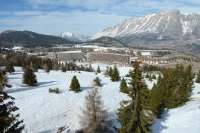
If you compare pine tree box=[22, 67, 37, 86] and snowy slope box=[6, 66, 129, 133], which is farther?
pine tree box=[22, 67, 37, 86]

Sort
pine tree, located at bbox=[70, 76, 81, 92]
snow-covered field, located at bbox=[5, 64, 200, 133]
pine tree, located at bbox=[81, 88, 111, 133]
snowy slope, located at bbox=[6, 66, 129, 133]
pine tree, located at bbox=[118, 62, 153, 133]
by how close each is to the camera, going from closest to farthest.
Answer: pine tree, located at bbox=[118, 62, 153, 133] < pine tree, located at bbox=[81, 88, 111, 133] < snow-covered field, located at bbox=[5, 64, 200, 133] < snowy slope, located at bbox=[6, 66, 129, 133] < pine tree, located at bbox=[70, 76, 81, 92]

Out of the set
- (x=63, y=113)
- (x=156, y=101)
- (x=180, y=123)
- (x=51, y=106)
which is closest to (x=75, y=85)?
(x=51, y=106)

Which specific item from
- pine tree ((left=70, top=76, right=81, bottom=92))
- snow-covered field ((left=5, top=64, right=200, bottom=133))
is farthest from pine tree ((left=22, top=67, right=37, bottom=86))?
pine tree ((left=70, top=76, right=81, bottom=92))

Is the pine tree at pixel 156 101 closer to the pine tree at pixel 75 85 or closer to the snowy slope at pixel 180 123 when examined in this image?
the snowy slope at pixel 180 123

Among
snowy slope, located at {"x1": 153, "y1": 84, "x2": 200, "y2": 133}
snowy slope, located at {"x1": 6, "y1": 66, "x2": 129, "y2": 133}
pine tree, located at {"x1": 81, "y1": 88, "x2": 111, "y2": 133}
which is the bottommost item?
snowy slope, located at {"x1": 153, "y1": 84, "x2": 200, "y2": 133}

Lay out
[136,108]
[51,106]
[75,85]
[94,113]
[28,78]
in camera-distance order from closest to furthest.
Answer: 1. [136,108]
2. [94,113]
3. [51,106]
4. [75,85]
5. [28,78]

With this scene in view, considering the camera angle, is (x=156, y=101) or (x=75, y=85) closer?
(x=156, y=101)

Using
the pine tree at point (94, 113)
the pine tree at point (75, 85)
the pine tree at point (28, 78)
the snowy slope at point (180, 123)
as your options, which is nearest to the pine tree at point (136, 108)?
the pine tree at point (94, 113)

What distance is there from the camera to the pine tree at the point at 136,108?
64.2 feet

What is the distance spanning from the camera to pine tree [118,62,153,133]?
19562 millimetres

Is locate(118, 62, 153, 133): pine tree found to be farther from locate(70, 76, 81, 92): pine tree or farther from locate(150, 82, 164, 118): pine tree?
locate(70, 76, 81, 92): pine tree

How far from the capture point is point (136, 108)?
20266mm

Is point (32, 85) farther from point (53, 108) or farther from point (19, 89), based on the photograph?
point (53, 108)

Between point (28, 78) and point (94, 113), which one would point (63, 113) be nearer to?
point (94, 113)
